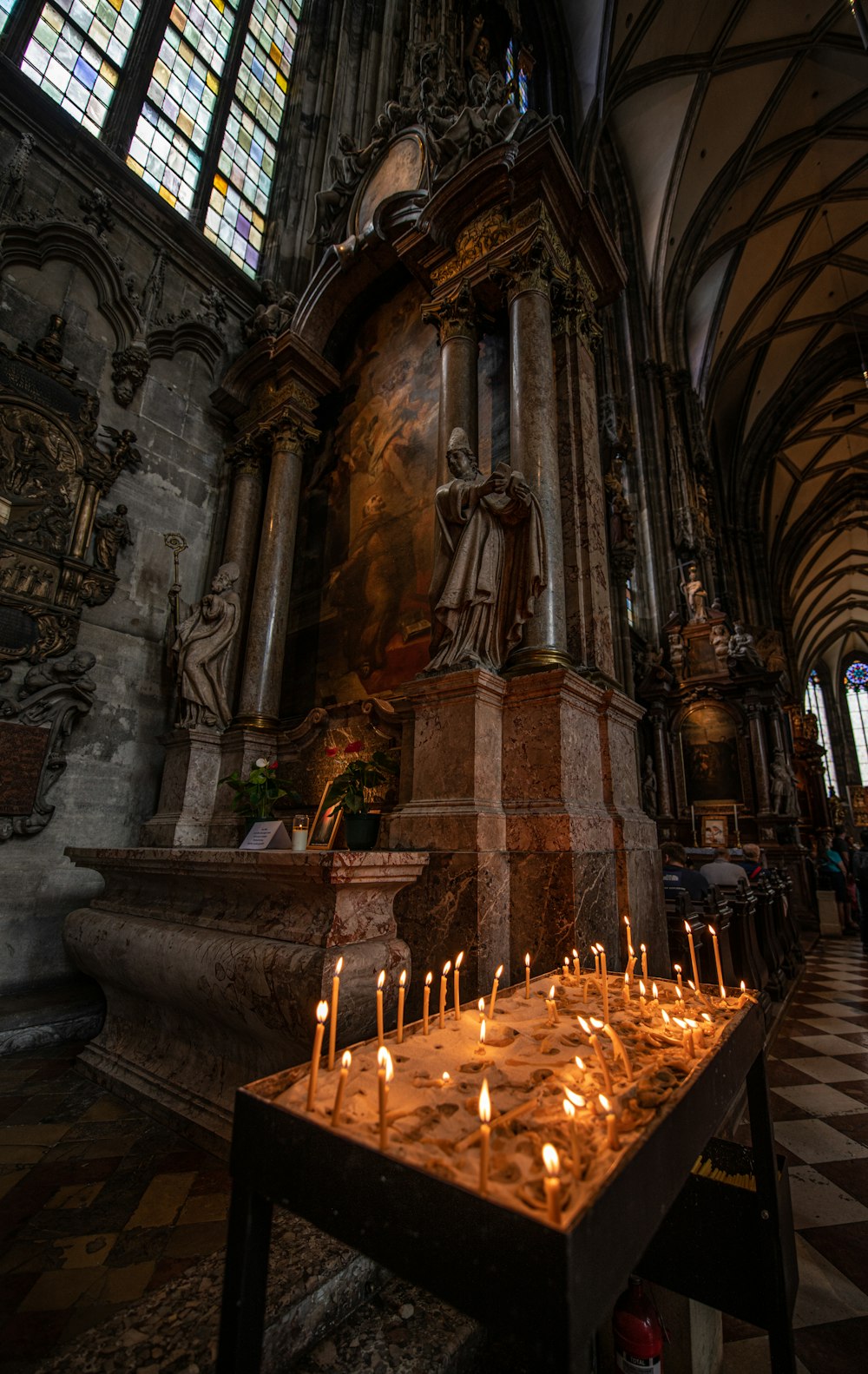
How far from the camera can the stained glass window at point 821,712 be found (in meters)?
36.7

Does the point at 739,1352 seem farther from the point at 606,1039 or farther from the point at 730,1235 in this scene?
the point at 606,1039

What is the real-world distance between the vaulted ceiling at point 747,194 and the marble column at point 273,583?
10757mm

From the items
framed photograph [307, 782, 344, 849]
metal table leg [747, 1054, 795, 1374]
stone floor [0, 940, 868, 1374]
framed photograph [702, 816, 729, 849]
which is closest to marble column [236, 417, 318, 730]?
framed photograph [307, 782, 344, 849]

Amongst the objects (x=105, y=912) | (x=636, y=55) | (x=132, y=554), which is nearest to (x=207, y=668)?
(x=132, y=554)

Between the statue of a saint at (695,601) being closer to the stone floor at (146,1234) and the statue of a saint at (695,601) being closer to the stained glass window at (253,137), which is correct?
the stained glass window at (253,137)

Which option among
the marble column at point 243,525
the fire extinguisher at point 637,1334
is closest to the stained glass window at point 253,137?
the marble column at point 243,525

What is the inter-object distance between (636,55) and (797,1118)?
1919 centimetres

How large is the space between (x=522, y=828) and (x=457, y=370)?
416 cm

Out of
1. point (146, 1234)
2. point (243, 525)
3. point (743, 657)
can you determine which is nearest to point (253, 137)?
point (243, 525)

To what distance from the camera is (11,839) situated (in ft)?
17.1

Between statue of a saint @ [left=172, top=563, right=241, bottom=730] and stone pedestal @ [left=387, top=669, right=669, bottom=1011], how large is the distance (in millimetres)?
3114

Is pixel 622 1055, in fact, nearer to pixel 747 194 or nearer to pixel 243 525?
pixel 243 525

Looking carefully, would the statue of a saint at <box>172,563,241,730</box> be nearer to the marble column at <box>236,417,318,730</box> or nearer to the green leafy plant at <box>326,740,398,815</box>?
the marble column at <box>236,417,318,730</box>

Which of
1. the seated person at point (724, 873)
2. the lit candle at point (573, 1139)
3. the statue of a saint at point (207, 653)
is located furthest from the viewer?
the statue of a saint at point (207, 653)
